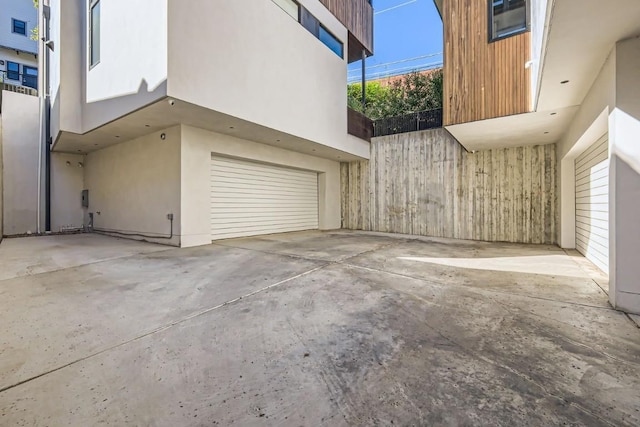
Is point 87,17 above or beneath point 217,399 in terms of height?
above

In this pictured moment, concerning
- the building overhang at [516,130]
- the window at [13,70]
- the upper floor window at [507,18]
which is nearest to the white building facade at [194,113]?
the building overhang at [516,130]

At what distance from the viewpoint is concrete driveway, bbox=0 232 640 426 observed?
1346 millimetres

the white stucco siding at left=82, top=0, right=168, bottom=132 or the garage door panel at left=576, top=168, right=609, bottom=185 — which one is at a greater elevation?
the white stucco siding at left=82, top=0, right=168, bottom=132

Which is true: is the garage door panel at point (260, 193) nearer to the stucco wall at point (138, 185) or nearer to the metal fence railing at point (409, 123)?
the stucco wall at point (138, 185)

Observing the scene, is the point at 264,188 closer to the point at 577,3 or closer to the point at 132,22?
the point at 132,22

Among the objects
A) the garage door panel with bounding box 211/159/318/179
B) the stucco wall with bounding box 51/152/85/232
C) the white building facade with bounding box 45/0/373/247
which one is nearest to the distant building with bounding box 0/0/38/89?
the stucco wall with bounding box 51/152/85/232

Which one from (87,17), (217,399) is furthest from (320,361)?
(87,17)

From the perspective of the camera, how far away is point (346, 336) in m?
2.09

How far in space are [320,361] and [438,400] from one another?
0.69 m

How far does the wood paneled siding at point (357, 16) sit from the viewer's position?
866cm

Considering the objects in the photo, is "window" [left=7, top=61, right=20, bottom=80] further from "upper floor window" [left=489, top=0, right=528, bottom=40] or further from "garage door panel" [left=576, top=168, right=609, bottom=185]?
"garage door panel" [left=576, top=168, right=609, bottom=185]

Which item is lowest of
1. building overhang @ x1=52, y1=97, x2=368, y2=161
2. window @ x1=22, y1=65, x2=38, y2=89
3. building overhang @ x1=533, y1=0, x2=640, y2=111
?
building overhang @ x1=533, y1=0, x2=640, y2=111

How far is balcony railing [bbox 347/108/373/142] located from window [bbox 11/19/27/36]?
20424 mm

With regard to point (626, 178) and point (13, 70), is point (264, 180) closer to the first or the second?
point (626, 178)
